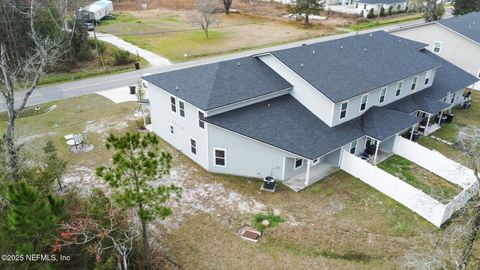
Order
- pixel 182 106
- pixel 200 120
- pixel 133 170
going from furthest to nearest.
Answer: pixel 182 106, pixel 200 120, pixel 133 170

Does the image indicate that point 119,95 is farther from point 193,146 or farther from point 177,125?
point 193,146

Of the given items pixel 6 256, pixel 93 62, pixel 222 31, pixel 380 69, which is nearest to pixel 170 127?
pixel 6 256

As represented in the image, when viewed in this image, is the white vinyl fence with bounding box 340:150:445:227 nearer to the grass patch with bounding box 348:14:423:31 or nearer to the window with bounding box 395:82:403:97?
the window with bounding box 395:82:403:97

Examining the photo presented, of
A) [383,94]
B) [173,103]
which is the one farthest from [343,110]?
[173,103]

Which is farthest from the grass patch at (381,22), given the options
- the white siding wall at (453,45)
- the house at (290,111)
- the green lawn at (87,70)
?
the green lawn at (87,70)

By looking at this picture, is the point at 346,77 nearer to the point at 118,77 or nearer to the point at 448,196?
the point at 448,196
